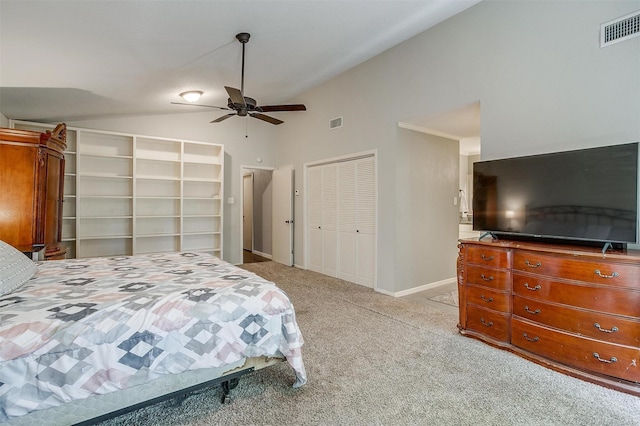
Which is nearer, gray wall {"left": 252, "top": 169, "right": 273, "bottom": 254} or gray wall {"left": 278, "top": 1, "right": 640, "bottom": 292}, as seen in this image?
gray wall {"left": 278, "top": 1, "right": 640, "bottom": 292}

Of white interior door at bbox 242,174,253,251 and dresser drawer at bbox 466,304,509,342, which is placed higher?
white interior door at bbox 242,174,253,251

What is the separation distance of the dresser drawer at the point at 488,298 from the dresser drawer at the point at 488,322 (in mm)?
45

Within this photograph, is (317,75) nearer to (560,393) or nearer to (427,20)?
(427,20)

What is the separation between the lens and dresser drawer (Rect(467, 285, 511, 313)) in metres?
2.71

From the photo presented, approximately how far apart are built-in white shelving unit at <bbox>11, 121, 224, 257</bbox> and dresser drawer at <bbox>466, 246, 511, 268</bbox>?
455 cm

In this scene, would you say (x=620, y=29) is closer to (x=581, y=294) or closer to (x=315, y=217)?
(x=581, y=294)

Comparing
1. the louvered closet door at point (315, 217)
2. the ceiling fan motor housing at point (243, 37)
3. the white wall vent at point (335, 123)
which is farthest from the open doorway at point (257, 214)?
the ceiling fan motor housing at point (243, 37)

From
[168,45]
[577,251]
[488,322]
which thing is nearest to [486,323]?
[488,322]

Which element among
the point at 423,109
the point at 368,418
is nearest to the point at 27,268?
the point at 368,418

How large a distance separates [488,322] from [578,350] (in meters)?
0.66

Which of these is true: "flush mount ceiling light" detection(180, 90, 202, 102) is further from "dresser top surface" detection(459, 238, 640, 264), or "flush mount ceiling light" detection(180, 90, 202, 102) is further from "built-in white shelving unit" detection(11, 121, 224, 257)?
"dresser top surface" detection(459, 238, 640, 264)

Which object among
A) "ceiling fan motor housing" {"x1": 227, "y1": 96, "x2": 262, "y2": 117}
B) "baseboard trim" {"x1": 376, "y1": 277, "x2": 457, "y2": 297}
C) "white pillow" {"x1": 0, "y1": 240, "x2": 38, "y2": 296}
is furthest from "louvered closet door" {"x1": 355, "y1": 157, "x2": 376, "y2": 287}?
"white pillow" {"x1": 0, "y1": 240, "x2": 38, "y2": 296}

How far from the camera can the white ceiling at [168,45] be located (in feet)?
8.01

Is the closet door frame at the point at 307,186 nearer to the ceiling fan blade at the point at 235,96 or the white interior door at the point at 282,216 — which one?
the white interior door at the point at 282,216
